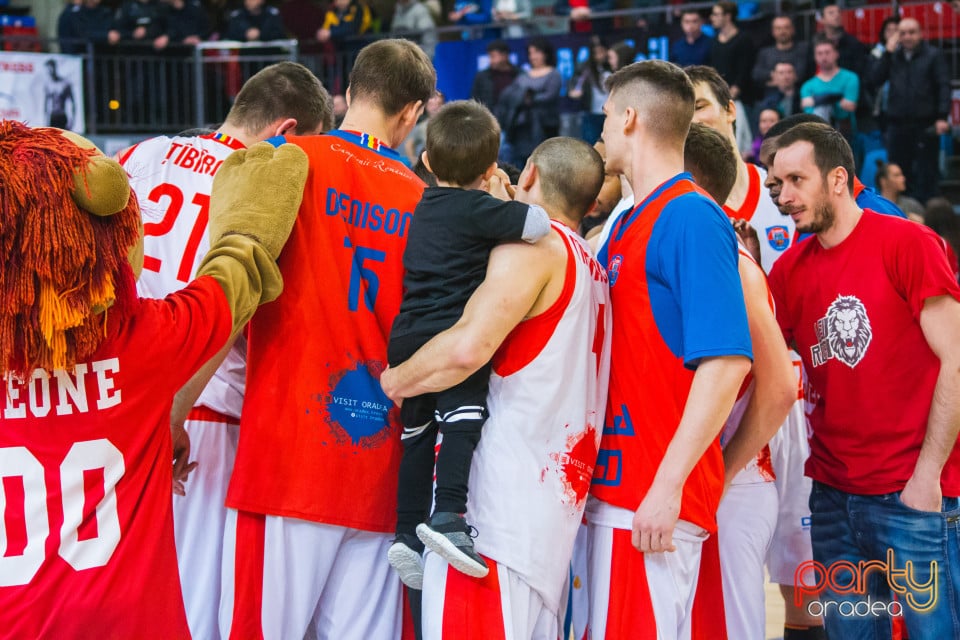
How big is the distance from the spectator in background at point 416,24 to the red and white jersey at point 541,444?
474 inches

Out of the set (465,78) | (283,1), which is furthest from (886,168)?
(283,1)

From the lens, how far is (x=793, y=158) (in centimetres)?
371

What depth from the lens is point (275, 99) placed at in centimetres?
376

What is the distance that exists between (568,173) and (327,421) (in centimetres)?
103

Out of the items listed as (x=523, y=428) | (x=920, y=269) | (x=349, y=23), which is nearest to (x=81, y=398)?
(x=523, y=428)

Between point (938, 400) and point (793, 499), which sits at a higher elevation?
point (938, 400)

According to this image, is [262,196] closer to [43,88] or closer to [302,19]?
[43,88]

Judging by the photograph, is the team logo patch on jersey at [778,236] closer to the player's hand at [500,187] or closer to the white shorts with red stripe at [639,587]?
the player's hand at [500,187]

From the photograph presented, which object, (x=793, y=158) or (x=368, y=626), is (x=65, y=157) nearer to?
(x=368, y=626)

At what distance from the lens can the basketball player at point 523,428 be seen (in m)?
2.82

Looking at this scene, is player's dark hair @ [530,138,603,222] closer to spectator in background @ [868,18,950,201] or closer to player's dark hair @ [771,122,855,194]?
player's dark hair @ [771,122,855,194]

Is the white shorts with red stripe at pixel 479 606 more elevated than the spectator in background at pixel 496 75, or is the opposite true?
the spectator in background at pixel 496 75

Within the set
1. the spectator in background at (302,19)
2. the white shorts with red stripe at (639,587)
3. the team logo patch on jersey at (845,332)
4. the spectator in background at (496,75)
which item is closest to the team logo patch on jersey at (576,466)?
the white shorts with red stripe at (639,587)

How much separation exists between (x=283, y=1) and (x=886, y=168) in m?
10.6
